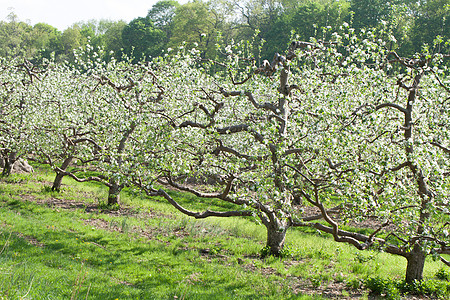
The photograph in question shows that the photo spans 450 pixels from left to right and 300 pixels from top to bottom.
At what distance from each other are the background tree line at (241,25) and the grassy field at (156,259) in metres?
18.1

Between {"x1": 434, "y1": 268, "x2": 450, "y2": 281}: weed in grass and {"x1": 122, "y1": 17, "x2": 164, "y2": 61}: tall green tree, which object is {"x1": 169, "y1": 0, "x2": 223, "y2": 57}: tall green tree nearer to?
{"x1": 122, "y1": 17, "x2": 164, "y2": 61}: tall green tree

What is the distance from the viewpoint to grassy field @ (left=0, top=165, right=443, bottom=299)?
428 inches

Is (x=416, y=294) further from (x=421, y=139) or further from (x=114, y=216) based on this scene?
(x=114, y=216)

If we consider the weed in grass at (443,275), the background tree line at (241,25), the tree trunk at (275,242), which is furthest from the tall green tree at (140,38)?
the weed in grass at (443,275)

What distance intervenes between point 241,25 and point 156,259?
65907 mm

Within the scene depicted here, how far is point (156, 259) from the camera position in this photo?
14523 millimetres

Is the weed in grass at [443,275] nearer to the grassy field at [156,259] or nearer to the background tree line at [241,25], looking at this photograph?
the grassy field at [156,259]

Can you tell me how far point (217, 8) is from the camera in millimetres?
76938

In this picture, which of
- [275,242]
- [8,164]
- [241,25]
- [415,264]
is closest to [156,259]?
[275,242]

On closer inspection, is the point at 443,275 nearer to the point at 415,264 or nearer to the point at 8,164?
the point at 415,264

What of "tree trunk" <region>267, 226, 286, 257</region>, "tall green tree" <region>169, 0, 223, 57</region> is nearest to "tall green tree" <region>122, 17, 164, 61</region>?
"tall green tree" <region>169, 0, 223, 57</region>

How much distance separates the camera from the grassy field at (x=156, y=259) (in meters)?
10.9

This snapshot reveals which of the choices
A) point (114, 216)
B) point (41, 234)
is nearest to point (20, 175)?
point (114, 216)

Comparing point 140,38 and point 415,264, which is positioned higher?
point 140,38
